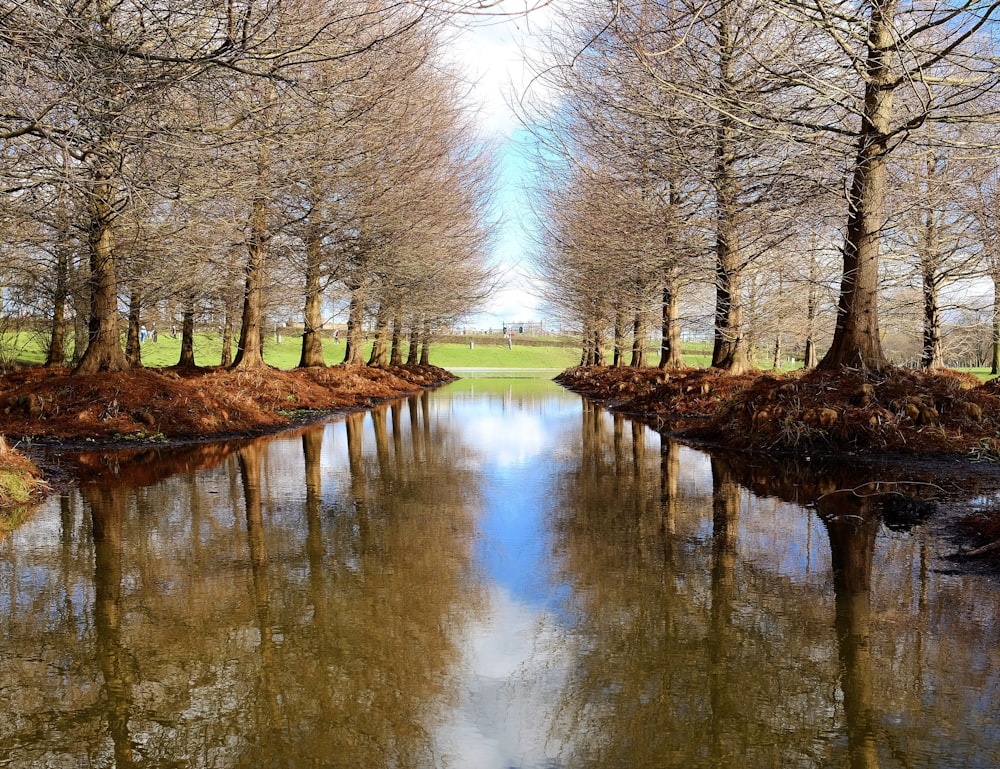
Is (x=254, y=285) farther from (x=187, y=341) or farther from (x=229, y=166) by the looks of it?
(x=187, y=341)

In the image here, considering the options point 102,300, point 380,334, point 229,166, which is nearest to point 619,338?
point 380,334

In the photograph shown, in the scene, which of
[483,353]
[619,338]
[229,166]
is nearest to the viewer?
[229,166]

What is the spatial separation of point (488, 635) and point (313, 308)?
18331mm

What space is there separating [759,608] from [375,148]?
14.3 m

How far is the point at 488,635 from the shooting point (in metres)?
3.07

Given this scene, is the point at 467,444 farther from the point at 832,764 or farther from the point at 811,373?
the point at 832,764

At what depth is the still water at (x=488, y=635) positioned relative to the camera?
2.20 metres

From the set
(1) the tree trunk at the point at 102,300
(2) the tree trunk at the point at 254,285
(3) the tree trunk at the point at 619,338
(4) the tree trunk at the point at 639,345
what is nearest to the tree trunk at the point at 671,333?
(4) the tree trunk at the point at 639,345

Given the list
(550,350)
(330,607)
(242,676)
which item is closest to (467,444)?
(330,607)

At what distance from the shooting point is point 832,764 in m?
2.05

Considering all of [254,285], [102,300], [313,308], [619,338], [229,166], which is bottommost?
[619,338]

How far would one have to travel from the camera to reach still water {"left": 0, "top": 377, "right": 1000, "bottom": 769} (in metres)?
2.20

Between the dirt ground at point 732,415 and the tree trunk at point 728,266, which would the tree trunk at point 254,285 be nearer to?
the dirt ground at point 732,415

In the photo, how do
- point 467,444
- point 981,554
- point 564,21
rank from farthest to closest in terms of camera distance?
point 564,21
point 467,444
point 981,554
